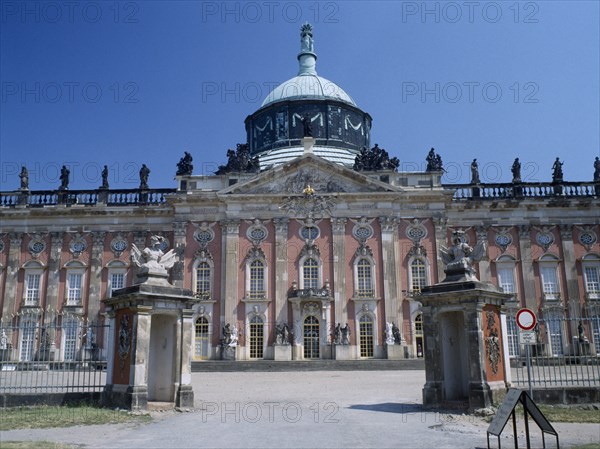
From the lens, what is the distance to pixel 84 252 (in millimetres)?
44375

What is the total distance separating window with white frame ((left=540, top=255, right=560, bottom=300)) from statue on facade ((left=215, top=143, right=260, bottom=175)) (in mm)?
21649

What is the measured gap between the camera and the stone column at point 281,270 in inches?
1624

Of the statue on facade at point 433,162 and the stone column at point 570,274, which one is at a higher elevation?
the statue on facade at point 433,162

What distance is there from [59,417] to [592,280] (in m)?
39.0

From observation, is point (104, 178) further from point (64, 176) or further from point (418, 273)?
point (418, 273)

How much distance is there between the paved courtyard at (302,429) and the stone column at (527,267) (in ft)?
86.2

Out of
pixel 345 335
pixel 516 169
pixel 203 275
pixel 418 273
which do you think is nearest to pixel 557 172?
pixel 516 169

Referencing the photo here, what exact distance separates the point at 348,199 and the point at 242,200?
7531 mm

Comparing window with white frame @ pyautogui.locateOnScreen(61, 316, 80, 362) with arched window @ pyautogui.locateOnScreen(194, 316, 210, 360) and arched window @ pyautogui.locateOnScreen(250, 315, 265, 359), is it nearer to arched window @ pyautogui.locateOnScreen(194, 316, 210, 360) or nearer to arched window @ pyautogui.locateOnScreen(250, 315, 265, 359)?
arched window @ pyautogui.locateOnScreen(194, 316, 210, 360)

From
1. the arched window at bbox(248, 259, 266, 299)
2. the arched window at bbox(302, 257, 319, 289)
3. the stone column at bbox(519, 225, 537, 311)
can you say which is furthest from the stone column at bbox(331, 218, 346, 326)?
the stone column at bbox(519, 225, 537, 311)

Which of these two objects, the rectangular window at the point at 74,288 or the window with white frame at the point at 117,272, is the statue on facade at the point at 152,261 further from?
the rectangular window at the point at 74,288

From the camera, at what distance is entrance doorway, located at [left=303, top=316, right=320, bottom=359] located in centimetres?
4100

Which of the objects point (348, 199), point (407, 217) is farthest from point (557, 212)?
point (348, 199)

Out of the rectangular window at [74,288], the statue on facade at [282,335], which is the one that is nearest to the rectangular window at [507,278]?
the statue on facade at [282,335]
